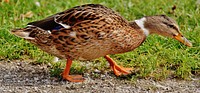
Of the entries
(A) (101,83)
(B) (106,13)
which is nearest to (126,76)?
(A) (101,83)

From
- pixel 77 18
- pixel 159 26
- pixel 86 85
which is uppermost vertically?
pixel 77 18

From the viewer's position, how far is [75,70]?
6.43 meters

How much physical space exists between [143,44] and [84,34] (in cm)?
144

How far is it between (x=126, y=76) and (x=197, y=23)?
182cm

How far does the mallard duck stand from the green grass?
378 mm

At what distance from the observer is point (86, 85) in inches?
236

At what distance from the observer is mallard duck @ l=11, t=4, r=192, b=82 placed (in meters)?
5.89

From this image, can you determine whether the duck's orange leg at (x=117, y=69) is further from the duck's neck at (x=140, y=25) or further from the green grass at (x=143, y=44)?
the duck's neck at (x=140, y=25)

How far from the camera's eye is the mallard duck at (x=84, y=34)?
589cm

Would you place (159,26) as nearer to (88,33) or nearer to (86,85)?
(88,33)

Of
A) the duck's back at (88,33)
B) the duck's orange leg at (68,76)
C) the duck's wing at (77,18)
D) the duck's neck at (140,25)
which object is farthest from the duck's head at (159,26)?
the duck's orange leg at (68,76)

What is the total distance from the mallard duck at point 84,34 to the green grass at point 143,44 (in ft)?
1.24

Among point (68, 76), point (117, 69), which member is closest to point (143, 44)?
point (117, 69)

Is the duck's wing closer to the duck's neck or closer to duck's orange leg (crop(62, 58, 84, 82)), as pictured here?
the duck's neck
